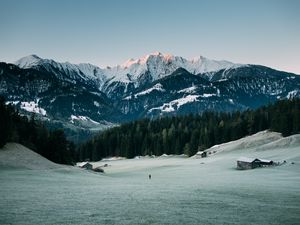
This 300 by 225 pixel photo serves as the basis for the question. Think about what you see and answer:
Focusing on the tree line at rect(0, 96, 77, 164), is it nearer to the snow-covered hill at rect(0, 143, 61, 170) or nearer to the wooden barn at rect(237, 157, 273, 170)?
the snow-covered hill at rect(0, 143, 61, 170)

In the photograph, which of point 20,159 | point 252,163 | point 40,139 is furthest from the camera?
point 40,139

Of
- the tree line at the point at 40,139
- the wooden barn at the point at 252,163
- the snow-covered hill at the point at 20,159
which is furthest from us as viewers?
the wooden barn at the point at 252,163

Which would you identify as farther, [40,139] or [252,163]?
[40,139]

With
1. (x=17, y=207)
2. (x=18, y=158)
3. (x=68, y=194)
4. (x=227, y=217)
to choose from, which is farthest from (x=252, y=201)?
(x=18, y=158)

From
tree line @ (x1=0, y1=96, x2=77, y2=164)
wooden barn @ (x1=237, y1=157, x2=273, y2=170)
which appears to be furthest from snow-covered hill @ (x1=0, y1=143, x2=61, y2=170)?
wooden barn @ (x1=237, y1=157, x2=273, y2=170)

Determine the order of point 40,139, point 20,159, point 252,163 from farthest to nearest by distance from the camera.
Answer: point 40,139 → point 252,163 → point 20,159

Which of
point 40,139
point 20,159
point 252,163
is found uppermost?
point 40,139

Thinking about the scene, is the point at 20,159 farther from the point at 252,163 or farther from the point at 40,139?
the point at 252,163

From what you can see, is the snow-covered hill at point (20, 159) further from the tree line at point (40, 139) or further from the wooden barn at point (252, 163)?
the wooden barn at point (252, 163)

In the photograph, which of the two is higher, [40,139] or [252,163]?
[40,139]

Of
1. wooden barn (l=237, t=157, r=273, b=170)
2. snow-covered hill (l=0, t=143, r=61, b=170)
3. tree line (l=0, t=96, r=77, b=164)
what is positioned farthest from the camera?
wooden barn (l=237, t=157, r=273, b=170)

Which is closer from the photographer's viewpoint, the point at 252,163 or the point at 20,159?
the point at 20,159

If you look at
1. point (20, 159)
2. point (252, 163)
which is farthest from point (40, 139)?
point (252, 163)

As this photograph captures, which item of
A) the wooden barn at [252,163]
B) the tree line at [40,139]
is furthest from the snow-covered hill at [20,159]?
the wooden barn at [252,163]
